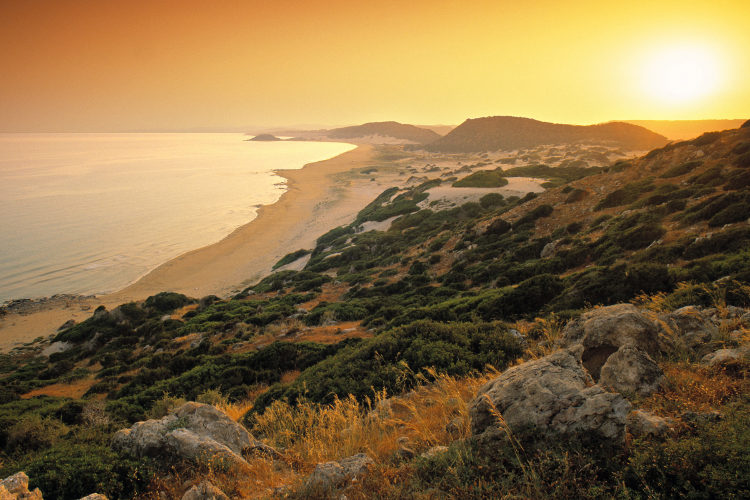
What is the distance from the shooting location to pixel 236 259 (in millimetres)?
37312

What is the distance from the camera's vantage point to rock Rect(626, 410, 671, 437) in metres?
3.18

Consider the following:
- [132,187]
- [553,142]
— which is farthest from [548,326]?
[553,142]

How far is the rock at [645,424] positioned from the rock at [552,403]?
0.22 metres

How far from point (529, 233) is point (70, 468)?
21238 mm

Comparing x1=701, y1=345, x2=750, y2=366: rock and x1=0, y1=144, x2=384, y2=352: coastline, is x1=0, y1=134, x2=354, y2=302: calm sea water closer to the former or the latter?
x1=0, y1=144, x2=384, y2=352: coastline

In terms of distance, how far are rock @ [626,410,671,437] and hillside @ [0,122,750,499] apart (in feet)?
0.05

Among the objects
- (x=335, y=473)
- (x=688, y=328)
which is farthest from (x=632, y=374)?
(x=335, y=473)

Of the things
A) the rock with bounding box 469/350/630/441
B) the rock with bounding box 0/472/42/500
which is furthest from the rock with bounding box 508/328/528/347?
the rock with bounding box 0/472/42/500

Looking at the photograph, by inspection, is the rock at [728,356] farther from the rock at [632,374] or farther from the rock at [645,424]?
the rock at [645,424]

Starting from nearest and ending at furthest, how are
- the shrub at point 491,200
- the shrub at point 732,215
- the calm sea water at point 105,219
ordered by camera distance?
the shrub at point 732,215 → the calm sea water at point 105,219 → the shrub at point 491,200

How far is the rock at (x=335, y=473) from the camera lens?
3.71 metres

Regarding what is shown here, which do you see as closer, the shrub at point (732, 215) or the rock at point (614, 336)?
the rock at point (614, 336)

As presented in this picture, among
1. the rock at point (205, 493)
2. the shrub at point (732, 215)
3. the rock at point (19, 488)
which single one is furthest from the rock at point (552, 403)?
the shrub at point (732, 215)

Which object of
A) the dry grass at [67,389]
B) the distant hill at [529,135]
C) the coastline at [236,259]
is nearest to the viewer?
the dry grass at [67,389]
